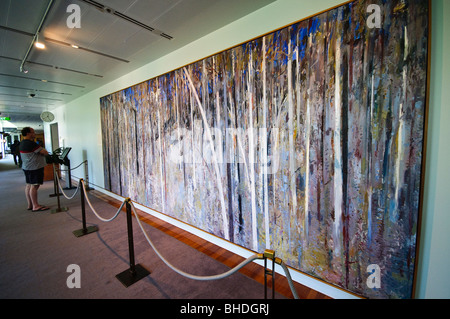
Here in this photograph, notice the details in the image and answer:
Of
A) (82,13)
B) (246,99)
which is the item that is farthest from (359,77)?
(82,13)

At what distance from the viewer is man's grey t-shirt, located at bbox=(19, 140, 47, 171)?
3.55m

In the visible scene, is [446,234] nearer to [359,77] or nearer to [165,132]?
[359,77]

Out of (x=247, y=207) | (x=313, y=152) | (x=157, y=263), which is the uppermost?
(x=313, y=152)

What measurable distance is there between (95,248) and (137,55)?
309 centimetres

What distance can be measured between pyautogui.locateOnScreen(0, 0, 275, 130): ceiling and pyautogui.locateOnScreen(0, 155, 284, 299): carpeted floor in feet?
9.40

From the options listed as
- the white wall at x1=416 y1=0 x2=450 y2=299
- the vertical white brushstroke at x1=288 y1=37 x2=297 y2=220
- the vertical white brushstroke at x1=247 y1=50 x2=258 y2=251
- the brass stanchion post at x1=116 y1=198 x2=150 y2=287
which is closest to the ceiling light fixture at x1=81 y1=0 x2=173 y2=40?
the vertical white brushstroke at x1=247 y1=50 x2=258 y2=251

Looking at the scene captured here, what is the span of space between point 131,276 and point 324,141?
2.42 m

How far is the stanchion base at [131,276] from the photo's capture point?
192 cm

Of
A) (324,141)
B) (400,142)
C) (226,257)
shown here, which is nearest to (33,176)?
(226,257)

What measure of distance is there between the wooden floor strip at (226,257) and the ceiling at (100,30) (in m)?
2.95

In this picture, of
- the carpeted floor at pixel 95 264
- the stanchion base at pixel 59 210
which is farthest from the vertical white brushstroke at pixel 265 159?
the stanchion base at pixel 59 210

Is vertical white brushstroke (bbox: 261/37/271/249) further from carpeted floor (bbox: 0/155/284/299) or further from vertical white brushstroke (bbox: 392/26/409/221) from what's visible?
vertical white brushstroke (bbox: 392/26/409/221)

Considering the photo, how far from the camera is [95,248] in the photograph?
101 inches

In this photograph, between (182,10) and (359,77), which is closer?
(359,77)
